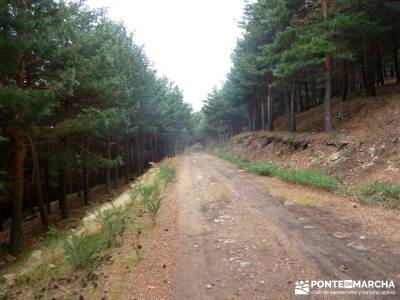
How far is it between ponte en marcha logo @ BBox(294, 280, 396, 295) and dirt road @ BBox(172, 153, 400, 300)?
0.12 metres

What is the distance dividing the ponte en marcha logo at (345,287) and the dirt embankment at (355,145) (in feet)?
22.7

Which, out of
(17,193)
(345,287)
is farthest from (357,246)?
(17,193)

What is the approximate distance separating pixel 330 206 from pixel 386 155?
14.5 feet

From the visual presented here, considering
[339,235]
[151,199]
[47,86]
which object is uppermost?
[47,86]

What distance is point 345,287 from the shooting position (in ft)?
17.1

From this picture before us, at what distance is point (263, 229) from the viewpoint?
27.5 feet

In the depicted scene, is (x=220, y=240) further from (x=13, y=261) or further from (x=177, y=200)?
(x=13, y=261)

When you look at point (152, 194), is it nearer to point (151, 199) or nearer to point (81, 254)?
point (151, 199)

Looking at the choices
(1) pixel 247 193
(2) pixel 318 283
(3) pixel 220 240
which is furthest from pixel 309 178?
(2) pixel 318 283

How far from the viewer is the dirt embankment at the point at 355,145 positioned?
12.9m

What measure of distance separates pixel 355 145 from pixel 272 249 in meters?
10.1

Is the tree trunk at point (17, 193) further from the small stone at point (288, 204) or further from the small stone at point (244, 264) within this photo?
the small stone at point (244, 264)

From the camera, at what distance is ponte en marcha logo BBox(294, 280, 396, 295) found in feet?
16.6

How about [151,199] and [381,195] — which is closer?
[381,195]
